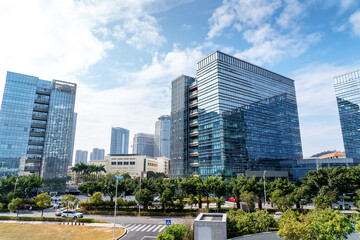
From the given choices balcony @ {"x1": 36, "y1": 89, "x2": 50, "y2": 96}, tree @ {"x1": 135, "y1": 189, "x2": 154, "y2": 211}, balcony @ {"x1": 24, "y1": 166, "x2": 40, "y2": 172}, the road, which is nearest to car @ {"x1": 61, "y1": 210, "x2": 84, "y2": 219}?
the road

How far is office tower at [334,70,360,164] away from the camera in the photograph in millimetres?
118875

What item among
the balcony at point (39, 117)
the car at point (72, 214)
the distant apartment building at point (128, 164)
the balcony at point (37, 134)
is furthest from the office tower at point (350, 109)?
the balcony at point (39, 117)

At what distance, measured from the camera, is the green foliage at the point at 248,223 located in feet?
88.5

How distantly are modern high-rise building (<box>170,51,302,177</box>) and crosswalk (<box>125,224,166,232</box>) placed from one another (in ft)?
141

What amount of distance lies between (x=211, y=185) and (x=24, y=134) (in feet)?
281

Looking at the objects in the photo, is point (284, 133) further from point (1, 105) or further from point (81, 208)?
point (1, 105)

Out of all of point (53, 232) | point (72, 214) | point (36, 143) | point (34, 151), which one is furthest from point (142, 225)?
point (36, 143)

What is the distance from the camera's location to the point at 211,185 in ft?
164

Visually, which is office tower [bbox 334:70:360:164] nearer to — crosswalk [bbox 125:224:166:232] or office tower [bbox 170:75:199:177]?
office tower [bbox 170:75:199:177]

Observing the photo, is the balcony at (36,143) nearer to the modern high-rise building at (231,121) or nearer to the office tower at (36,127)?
the office tower at (36,127)

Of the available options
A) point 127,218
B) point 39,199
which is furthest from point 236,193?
point 39,199

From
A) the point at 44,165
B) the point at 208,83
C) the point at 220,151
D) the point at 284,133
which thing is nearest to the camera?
the point at 220,151

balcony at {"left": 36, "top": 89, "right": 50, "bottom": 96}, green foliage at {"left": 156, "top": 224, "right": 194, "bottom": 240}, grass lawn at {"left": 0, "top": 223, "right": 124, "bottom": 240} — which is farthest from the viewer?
balcony at {"left": 36, "top": 89, "right": 50, "bottom": 96}

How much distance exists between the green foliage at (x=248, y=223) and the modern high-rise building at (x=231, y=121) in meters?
49.2
